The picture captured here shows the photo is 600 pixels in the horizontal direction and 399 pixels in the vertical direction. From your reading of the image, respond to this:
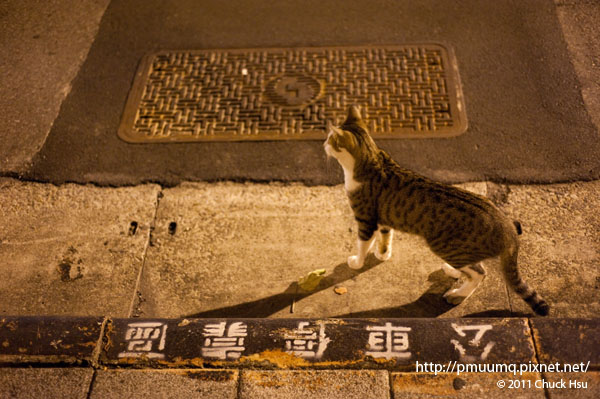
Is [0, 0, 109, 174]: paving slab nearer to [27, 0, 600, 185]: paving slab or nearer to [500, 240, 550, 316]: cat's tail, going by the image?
[27, 0, 600, 185]: paving slab

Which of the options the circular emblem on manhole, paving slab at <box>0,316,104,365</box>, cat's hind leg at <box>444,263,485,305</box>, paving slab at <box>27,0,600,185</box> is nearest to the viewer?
paving slab at <box>0,316,104,365</box>

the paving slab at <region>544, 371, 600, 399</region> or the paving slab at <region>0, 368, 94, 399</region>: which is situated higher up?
the paving slab at <region>544, 371, 600, 399</region>

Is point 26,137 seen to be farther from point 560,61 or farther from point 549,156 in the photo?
point 560,61

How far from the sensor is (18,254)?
3398 mm

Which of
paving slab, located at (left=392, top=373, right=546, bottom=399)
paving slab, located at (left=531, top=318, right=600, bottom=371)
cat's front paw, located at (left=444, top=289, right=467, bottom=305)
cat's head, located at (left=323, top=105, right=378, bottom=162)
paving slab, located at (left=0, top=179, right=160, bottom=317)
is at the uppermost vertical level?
cat's head, located at (left=323, top=105, right=378, bottom=162)

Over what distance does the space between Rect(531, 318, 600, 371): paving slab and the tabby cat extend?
10 cm

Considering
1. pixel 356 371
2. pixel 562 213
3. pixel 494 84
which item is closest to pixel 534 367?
pixel 356 371

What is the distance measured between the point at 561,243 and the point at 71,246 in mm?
3417

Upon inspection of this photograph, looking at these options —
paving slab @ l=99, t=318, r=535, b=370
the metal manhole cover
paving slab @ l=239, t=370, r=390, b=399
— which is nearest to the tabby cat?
paving slab @ l=99, t=318, r=535, b=370

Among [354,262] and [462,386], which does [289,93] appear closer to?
[354,262]

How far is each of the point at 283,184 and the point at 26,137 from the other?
2.29 m

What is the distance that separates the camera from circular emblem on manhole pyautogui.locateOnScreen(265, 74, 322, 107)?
418 cm

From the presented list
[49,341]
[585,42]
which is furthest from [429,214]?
[585,42]

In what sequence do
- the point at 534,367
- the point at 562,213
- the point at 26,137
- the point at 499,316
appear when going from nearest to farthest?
1. the point at 534,367
2. the point at 499,316
3. the point at 562,213
4. the point at 26,137
